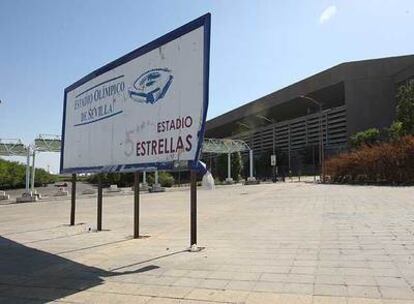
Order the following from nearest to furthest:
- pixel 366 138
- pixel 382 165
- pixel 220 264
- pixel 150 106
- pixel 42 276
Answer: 1. pixel 42 276
2. pixel 220 264
3. pixel 150 106
4. pixel 382 165
5. pixel 366 138

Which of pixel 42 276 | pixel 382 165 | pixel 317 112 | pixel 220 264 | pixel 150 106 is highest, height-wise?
pixel 317 112

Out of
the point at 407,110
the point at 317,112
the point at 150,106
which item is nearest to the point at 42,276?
the point at 150,106

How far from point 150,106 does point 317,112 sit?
93279 mm

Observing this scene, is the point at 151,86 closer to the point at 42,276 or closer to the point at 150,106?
the point at 150,106

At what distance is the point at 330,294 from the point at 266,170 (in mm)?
101186

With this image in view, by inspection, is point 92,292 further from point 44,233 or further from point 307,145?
point 307,145

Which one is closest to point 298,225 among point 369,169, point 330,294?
point 330,294

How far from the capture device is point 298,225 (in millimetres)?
12633

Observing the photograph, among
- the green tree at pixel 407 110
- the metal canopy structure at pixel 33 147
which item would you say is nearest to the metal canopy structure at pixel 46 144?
the metal canopy structure at pixel 33 147

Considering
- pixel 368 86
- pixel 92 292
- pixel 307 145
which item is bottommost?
pixel 92 292

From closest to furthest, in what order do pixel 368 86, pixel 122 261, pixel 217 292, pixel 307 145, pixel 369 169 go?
1. pixel 217 292
2. pixel 122 261
3. pixel 369 169
4. pixel 368 86
5. pixel 307 145

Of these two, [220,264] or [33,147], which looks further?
[33,147]

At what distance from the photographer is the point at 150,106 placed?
10.3m

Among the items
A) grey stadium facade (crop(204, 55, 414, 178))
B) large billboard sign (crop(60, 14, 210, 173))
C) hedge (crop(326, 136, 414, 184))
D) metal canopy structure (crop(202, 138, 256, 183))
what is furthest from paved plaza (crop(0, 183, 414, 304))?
grey stadium facade (crop(204, 55, 414, 178))
